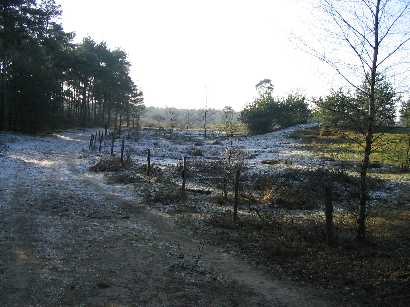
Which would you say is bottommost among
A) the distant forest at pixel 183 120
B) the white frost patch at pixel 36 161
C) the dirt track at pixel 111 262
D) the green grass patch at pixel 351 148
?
the dirt track at pixel 111 262

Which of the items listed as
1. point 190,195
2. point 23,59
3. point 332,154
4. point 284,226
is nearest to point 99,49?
point 23,59

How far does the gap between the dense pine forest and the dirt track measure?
105ft

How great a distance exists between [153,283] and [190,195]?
30.8 ft

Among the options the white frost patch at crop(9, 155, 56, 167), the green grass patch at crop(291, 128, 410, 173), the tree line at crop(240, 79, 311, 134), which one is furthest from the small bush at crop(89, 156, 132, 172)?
the tree line at crop(240, 79, 311, 134)

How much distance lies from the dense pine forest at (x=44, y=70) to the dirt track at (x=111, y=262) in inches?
1262

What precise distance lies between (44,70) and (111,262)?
44943 mm

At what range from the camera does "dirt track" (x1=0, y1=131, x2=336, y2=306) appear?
830cm

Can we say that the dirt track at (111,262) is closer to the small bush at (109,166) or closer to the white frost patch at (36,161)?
the small bush at (109,166)

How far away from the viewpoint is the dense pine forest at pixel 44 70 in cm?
4503

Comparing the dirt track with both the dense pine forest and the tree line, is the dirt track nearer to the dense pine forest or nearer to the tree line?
the dense pine forest

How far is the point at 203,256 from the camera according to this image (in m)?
10.8

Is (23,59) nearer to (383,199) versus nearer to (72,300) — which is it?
(383,199)

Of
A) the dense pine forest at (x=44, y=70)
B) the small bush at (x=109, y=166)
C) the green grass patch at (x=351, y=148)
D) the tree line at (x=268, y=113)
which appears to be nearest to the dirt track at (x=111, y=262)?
the green grass patch at (x=351, y=148)

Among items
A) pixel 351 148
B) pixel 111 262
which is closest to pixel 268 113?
pixel 351 148
